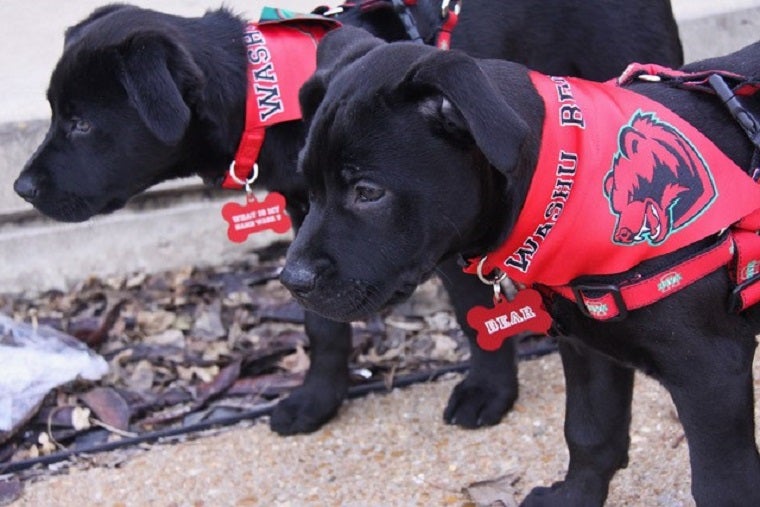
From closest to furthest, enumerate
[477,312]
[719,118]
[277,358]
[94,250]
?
1. [719,118]
2. [477,312]
3. [277,358]
4. [94,250]

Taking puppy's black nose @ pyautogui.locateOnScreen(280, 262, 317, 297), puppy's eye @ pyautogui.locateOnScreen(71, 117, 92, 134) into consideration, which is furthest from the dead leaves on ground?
puppy's black nose @ pyautogui.locateOnScreen(280, 262, 317, 297)

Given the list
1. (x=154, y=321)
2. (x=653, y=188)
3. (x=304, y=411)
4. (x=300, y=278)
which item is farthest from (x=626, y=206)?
(x=154, y=321)

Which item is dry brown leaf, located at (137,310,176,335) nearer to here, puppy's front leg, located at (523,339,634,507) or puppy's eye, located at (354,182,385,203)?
puppy's front leg, located at (523,339,634,507)

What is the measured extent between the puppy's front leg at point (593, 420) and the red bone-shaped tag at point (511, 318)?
142mm

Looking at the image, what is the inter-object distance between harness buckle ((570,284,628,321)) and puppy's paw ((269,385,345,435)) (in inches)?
A: 64.5

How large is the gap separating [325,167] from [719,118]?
3.17ft

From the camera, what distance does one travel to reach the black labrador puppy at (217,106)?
365 cm

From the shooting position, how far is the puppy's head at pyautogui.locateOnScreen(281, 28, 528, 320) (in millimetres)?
2562

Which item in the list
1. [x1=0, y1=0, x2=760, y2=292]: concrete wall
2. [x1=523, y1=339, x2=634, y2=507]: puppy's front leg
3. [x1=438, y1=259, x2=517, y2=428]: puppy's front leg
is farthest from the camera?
A: [x1=0, y1=0, x2=760, y2=292]: concrete wall

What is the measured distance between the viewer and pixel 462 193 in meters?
2.58

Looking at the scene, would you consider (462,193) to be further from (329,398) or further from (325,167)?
(329,398)

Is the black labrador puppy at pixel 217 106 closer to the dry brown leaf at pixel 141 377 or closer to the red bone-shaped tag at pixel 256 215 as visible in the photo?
the red bone-shaped tag at pixel 256 215

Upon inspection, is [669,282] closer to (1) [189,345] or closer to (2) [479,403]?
(2) [479,403]

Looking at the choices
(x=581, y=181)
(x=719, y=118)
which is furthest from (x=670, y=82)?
(x=581, y=181)
